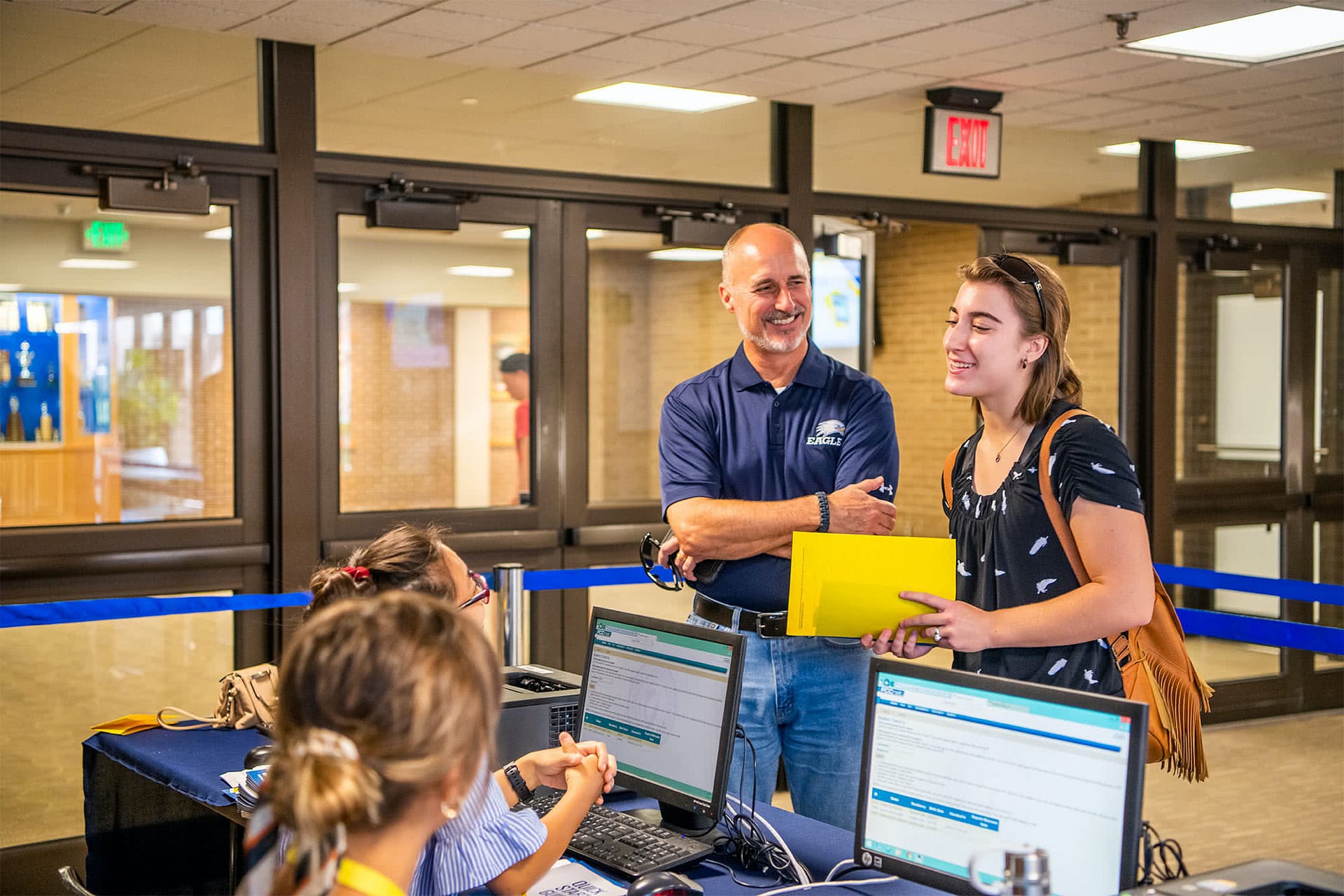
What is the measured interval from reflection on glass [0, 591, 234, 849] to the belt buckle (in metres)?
2.60

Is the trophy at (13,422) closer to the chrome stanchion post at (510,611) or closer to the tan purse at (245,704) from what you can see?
the tan purse at (245,704)

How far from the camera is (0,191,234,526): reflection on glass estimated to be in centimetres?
431

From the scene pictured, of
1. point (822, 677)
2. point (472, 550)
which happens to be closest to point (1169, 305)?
point (472, 550)

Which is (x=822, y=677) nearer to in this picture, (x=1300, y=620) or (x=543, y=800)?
(x=543, y=800)

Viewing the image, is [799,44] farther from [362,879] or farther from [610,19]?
[362,879]

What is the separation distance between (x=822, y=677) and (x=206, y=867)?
1572 mm

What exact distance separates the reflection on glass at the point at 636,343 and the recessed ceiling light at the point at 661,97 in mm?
514

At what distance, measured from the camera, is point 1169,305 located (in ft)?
21.0

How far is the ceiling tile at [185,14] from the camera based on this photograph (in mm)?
4000

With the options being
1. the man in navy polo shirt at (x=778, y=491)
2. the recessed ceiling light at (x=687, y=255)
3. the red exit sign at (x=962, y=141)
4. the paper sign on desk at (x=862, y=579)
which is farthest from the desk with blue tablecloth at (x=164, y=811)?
the red exit sign at (x=962, y=141)

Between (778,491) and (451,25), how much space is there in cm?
224

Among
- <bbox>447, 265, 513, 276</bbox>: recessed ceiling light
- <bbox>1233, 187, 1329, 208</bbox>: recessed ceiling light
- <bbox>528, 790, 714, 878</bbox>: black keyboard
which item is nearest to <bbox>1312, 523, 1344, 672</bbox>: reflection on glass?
<bbox>1233, 187, 1329, 208</bbox>: recessed ceiling light

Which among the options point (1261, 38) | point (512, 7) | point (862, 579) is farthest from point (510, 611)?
point (1261, 38)

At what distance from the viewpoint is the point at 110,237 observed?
4.64 metres
